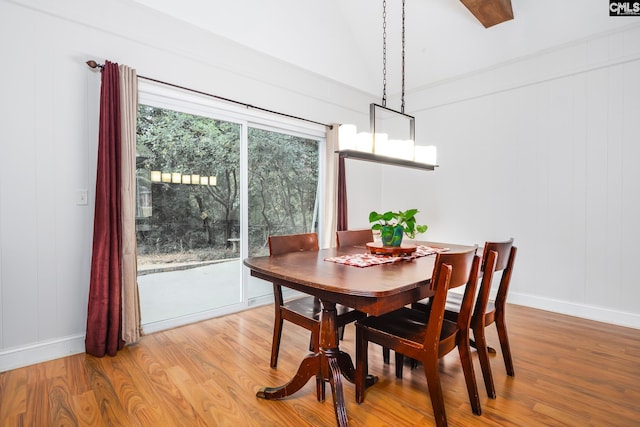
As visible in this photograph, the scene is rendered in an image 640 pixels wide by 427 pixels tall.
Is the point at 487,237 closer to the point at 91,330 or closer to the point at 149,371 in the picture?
the point at 149,371

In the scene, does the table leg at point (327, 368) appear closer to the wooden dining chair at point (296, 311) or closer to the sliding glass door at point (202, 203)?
the wooden dining chair at point (296, 311)

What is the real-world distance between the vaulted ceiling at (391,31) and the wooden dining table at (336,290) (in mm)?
2470

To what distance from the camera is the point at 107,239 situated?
7.78 ft

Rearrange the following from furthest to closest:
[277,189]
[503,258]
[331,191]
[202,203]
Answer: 1. [331,191]
2. [277,189]
3. [202,203]
4. [503,258]

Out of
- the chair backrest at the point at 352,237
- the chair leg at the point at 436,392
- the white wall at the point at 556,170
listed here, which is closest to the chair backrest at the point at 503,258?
the chair leg at the point at 436,392

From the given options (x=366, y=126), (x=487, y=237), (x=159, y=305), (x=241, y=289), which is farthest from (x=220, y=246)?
(x=487, y=237)

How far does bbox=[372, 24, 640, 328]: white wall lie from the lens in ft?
9.85

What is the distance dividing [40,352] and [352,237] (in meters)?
2.43

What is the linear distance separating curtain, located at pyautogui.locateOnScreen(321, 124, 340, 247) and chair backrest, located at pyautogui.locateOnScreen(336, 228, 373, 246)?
3.32 ft

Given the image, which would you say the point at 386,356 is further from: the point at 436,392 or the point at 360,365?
the point at 436,392

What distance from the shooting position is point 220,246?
10.8 ft

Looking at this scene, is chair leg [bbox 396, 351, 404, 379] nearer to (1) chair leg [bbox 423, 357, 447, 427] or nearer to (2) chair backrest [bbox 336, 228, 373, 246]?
(1) chair leg [bbox 423, 357, 447, 427]

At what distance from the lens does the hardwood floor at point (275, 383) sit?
167 cm

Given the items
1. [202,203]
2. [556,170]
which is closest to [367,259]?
[202,203]
